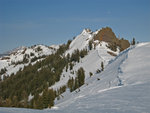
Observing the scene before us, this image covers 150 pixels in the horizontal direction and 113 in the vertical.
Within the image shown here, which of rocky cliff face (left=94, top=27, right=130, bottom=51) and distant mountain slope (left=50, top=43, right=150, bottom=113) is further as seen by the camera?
rocky cliff face (left=94, top=27, right=130, bottom=51)

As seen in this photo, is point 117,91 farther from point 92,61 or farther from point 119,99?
point 92,61

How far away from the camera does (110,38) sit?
146750mm

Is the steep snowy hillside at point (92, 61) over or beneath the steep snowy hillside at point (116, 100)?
over

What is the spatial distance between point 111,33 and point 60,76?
220ft

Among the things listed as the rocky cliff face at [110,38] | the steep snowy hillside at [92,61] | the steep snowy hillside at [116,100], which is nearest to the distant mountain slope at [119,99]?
the steep snowy hillside at [116,100]

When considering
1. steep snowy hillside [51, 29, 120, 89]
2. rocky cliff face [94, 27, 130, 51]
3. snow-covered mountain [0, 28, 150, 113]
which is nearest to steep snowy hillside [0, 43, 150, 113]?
snow-covered mountain [0, 28, 150, 113]

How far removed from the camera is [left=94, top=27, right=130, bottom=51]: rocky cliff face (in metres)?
140

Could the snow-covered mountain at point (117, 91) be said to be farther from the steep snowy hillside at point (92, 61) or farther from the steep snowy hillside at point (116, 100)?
the steep snowy hillside at point (92, 61)

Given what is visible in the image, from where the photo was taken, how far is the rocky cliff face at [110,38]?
140m

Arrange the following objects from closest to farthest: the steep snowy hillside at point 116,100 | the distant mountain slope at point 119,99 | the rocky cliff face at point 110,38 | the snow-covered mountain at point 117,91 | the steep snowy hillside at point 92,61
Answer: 1. the steep snowy hillside at point 116,100
2. the distant mountain slope at point 119,99
3. the snow-covered mountain at point 117,91
4. the steep snowy hillside at point 92,61
5. the rocky cliff face at point 110,38

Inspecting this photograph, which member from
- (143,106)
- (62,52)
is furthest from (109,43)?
(143,106)

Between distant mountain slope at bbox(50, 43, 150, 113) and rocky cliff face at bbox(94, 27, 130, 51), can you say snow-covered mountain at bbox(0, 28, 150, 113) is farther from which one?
rocky cliff face at bbox(94, 27, 130, 51)

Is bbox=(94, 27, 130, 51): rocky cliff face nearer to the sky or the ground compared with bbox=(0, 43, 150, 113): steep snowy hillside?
nearer to the sky

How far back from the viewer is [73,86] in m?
69.3
